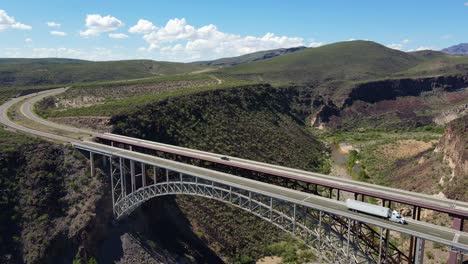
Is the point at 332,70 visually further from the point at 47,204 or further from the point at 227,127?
the point at 47,204

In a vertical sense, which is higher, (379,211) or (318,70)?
(318,70)

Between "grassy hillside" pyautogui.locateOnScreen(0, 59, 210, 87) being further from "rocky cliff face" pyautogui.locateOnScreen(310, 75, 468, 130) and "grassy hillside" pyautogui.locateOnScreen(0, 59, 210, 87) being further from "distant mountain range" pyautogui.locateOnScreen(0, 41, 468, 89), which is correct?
"rocky cliff face" pyautogui.locateOnScreen(310, 75, 468, 130)

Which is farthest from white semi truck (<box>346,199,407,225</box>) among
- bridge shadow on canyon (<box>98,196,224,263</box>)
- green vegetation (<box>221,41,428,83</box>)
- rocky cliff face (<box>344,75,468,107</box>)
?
green vegetation (<box>221,41,428,83</box>)

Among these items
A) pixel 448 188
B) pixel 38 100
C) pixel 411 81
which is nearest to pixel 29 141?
pixel 38 100

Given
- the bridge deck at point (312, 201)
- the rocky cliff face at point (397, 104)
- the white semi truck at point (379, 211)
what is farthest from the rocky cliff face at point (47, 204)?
the rocky cliff face at point (397, 104)

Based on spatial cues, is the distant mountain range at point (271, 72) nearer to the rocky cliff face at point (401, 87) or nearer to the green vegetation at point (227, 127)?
the rocky cliff face at point (401, 87)

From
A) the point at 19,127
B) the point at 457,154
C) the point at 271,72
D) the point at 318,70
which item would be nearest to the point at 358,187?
the point at 457,154

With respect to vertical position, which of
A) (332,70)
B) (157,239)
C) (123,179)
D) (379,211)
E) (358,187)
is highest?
(332,70)
